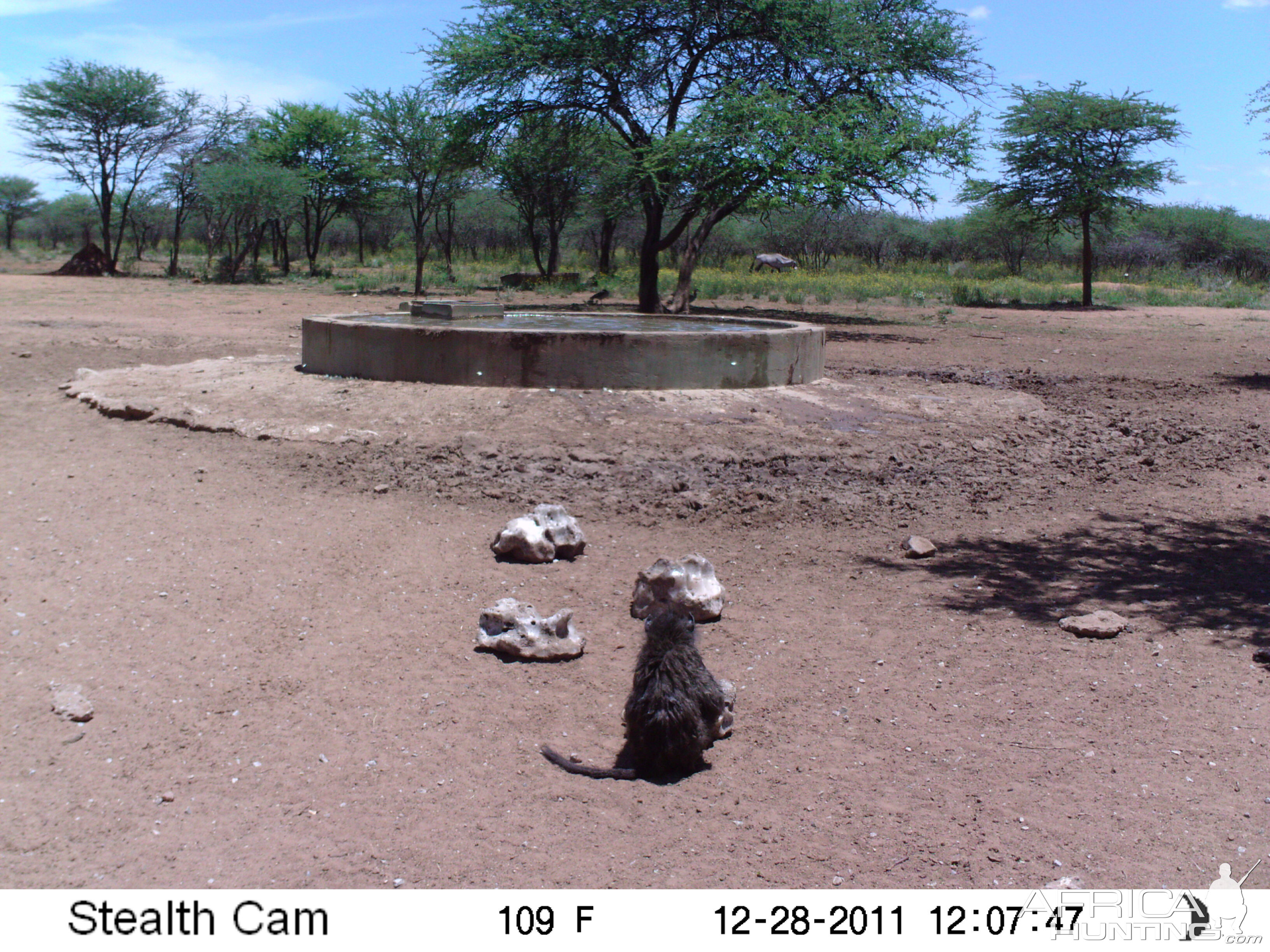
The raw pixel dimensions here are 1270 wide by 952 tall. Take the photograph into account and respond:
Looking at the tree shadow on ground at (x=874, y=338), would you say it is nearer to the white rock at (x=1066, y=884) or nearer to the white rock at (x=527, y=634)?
the white rock at (x=527, y=634)

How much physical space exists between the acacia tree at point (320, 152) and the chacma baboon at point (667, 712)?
3068cm

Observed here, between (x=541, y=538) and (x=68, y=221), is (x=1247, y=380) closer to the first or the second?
(x=541, y=538)

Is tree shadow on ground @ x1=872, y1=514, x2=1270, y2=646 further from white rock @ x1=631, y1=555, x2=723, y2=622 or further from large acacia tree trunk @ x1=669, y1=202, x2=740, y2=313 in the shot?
large acacia tree trunk @ x1=669, y1=202, x2=740, y2=313

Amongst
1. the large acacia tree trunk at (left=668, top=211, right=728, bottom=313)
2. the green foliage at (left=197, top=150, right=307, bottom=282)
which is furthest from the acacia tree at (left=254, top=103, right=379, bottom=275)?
the large acacia tree trunk at (left=668, top=211, right=728, bottom=313)

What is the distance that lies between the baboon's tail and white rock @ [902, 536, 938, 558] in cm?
260

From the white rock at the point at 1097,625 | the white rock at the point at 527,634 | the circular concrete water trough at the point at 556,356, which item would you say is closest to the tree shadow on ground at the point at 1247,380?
the circular concrete water trough at the point at 556,356

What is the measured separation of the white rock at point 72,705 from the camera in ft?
10.7

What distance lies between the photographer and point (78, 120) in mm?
31188

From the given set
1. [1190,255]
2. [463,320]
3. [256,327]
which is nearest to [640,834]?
[463,320]

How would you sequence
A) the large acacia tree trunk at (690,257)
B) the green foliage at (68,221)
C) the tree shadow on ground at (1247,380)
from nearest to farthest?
1. the tree shadow on ground at (1247,380)
2. the large acacia tree trunk at (690,257)
3. the green foliage at (68,221)

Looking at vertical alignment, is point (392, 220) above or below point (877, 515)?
above

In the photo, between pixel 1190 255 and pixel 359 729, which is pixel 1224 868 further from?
pixel 1190 255

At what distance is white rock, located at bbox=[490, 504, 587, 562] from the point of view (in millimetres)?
4988

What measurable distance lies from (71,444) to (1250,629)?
688 centimetres
